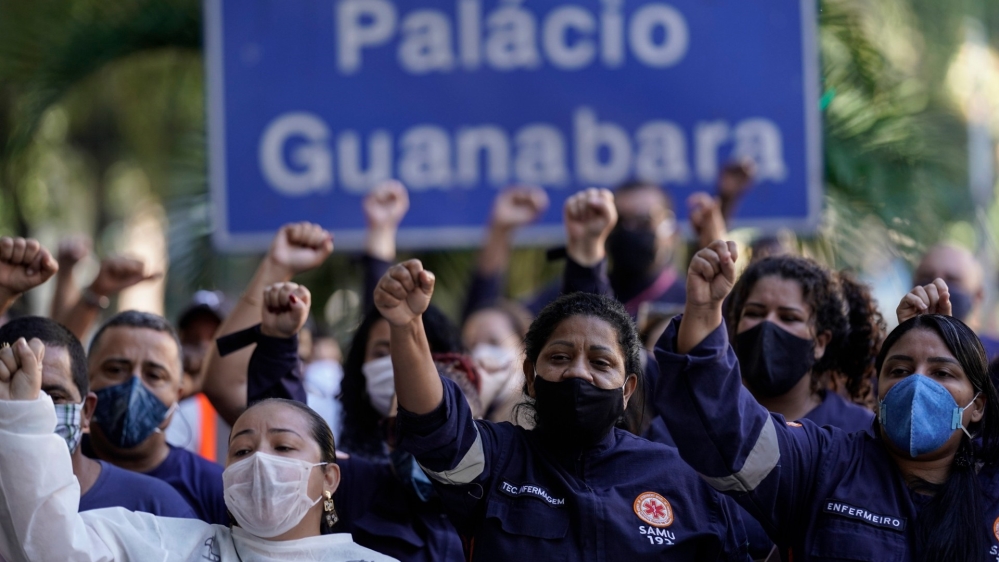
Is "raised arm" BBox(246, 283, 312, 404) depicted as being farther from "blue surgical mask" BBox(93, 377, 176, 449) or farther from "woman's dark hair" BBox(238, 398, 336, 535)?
"woman's dark hair" BBox(238, 398, 336, 535)

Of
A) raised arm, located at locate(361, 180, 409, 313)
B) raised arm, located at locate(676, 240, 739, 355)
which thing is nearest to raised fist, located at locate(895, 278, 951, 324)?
raised arm, located at locate(676, 240, 739, 355)

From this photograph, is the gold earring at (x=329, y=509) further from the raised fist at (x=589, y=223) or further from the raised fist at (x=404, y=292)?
the raised fist at (x=589, y=223)

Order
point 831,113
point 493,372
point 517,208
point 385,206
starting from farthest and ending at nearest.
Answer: point 831,113, point 517,208, point 385,206, point 493,372

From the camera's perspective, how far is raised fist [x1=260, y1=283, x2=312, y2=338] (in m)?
4.36

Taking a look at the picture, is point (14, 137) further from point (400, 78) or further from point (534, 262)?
point (534, 262)

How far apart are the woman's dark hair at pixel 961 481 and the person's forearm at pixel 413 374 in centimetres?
131

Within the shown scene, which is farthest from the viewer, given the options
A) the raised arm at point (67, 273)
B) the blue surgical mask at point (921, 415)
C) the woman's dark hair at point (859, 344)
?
the raised arm at point (67, 273)

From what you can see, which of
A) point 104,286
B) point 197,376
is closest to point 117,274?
point 104,286

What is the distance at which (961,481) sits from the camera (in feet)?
12.1

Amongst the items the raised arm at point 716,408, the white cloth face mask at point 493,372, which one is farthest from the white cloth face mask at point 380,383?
the raised arm at point 716,408

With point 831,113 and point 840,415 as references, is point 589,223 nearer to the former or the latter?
point 840,415

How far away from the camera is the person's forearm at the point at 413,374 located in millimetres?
3535

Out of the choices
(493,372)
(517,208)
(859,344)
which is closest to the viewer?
(859,344)

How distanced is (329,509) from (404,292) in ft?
2.52
